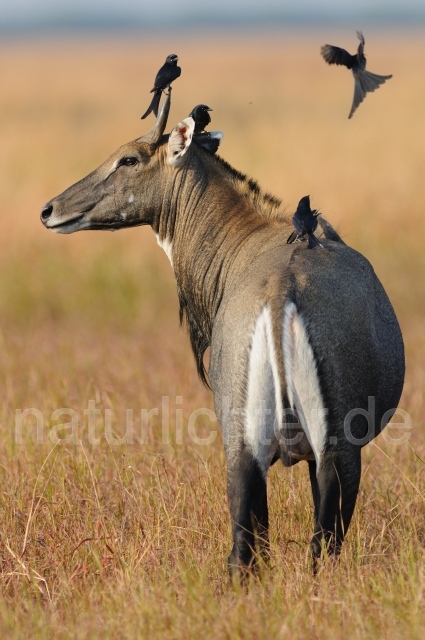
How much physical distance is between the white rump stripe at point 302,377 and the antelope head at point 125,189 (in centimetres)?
159

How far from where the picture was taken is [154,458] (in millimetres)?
5699

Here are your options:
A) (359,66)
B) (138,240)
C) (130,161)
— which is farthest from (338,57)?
(138,240)

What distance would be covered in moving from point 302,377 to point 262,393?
151mm

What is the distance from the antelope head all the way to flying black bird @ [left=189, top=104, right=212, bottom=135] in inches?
5.3

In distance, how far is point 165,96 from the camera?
5.20 metres

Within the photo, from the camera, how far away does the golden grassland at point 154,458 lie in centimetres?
388


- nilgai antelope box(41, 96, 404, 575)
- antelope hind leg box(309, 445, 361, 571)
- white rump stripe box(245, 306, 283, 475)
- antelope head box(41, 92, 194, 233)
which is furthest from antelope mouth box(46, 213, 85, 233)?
antelope hind leg box(309, 445, 361, 571)

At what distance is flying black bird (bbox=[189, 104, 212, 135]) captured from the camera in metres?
5.27

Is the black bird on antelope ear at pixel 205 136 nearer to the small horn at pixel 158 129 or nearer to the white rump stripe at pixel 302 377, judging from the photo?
the small horn at pixel 158 129

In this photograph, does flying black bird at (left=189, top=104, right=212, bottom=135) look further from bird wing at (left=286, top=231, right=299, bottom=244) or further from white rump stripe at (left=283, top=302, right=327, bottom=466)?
white rump stripe at (left=283, top=302, right=327, bottom=466)

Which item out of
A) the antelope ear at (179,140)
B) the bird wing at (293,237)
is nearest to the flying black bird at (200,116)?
the antelope ear at (179,140)

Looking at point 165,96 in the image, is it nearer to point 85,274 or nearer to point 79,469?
Result: point 79,469

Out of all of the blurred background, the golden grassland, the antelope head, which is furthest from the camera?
the blurred background

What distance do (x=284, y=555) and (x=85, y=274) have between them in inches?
344
